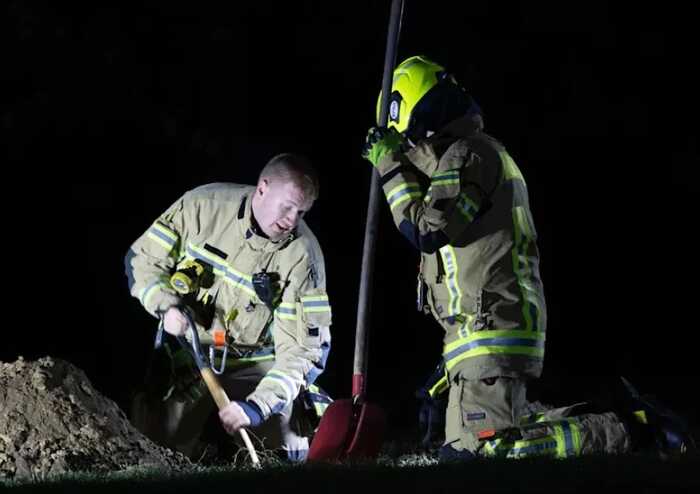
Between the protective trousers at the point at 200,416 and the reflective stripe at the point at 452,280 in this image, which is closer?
the reflective stripe at the point at 452,280

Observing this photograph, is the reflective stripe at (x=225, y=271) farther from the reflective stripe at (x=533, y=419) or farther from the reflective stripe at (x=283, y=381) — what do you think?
the reflective stripe at (x=533, y=419)

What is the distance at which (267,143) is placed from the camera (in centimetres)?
1437

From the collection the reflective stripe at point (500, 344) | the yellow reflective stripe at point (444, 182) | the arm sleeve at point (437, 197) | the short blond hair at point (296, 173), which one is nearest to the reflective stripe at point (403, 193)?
the arm sleeve at point (437, 197)

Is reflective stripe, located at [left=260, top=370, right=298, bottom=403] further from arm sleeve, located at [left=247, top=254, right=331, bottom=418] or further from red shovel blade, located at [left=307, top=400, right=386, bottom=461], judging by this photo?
red shovel blade, located at [left=307, top=400, right=386, bottom=461]

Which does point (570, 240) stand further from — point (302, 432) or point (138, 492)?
point (138, 492)

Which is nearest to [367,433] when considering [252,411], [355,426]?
[355,426]

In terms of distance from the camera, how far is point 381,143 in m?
7.70

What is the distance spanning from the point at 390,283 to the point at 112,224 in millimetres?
2995

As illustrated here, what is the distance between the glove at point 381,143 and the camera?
7.67 m

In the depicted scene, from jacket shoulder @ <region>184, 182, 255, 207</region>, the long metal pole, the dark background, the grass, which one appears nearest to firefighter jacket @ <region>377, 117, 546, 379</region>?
the long metal pole

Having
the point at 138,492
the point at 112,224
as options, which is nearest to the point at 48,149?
the point at 112,224

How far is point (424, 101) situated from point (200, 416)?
2.60 metres

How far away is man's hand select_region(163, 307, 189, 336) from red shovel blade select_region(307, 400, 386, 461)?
96 centimetres

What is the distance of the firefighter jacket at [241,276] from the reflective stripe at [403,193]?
113 cm
